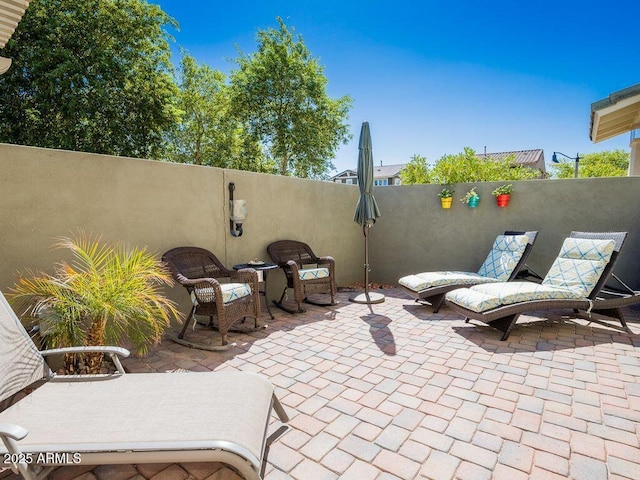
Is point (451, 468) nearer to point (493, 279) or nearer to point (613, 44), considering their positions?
point (493, 279)

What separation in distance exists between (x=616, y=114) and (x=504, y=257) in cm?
394

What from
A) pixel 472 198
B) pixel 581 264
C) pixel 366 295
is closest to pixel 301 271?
pixel 366 295

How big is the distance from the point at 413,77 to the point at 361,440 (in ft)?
34.9

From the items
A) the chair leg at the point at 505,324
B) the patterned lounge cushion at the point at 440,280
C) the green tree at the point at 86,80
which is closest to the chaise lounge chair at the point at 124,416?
the chair leg at the point at 505,324

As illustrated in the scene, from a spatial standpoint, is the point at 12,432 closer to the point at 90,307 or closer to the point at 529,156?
the point at 90,307

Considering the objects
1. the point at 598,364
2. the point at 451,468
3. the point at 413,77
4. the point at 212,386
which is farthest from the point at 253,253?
the point at 413,77

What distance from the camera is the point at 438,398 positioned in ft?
8.45

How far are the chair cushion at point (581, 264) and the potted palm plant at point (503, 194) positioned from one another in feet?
4.97

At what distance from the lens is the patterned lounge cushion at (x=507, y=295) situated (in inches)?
150

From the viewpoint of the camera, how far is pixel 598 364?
3.12 m

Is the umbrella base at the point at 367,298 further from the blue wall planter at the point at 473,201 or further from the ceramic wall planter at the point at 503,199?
the ceramic wall planter at the point at 503,199

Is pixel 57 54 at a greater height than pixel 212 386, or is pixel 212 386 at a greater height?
pixel 57 54

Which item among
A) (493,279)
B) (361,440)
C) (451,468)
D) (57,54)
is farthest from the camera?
(57,54)

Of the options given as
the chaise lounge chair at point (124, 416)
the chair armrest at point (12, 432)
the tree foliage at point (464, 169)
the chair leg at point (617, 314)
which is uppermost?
the tree foliage at point (464, 169)
